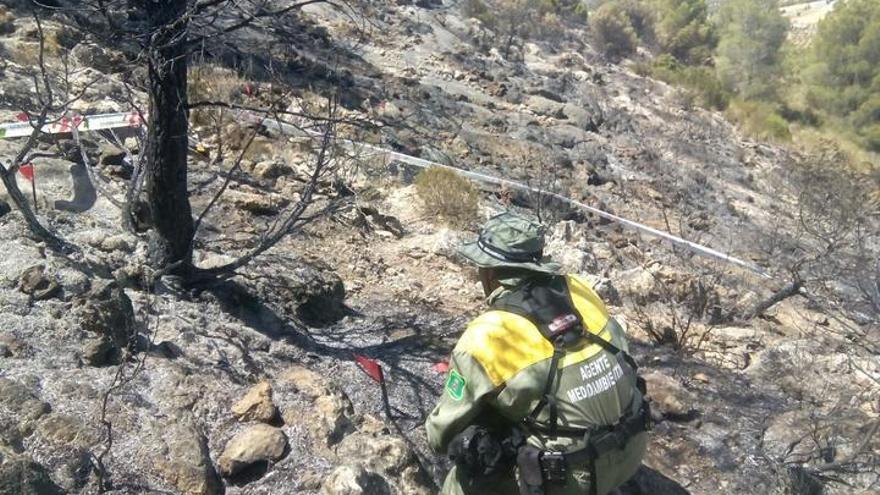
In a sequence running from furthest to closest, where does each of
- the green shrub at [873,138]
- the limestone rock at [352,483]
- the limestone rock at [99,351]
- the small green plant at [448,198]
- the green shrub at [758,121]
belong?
the green shrub at [873,138] → the green shrub at [758,121] → the small green plant at [448,198] → the limestone rock at [99,351] → the limestone rock at [352,483]

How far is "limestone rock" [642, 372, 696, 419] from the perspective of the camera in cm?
405

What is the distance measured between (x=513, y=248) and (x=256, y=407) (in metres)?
1.34

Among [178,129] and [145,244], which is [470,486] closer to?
[178,129]

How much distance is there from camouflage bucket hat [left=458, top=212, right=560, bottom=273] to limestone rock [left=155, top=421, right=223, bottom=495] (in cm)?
121

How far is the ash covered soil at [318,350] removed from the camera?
114 inches

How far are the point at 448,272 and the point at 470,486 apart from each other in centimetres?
338

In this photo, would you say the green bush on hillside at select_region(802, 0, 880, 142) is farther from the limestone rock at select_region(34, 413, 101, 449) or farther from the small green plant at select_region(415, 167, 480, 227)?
the limestone rock at select_region(34, 413, 101, 449)

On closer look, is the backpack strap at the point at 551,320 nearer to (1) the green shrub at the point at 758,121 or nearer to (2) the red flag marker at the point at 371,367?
(2) the red flag marker at the point at 371,367

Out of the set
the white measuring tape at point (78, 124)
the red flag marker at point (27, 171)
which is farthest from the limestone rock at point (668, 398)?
the red flag marker at point (27, 171)

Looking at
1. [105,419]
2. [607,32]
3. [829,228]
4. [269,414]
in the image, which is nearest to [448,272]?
[269,414]

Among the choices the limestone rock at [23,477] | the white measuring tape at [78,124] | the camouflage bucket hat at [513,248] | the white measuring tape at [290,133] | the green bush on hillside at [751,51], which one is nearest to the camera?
the limestone rock at [23,477]

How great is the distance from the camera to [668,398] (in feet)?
13.5

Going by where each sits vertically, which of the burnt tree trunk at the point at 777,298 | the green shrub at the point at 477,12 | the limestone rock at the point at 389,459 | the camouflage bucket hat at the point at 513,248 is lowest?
the green shrub at the point at 477,12

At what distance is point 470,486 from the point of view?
2.57 meters
